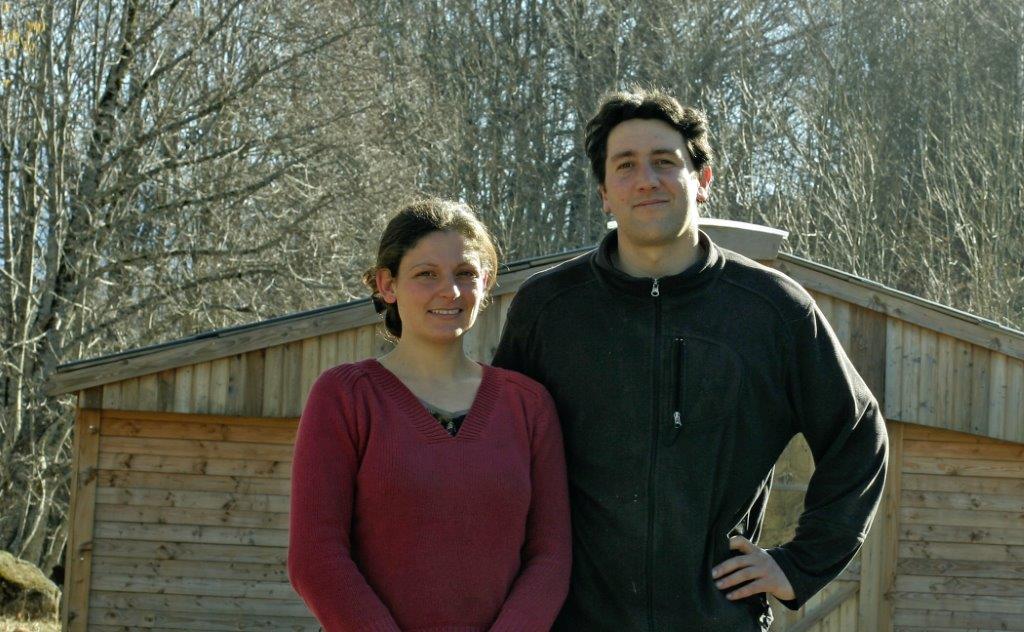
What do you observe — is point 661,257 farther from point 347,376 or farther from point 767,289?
point 347,376

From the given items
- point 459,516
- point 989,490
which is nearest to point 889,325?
point 989,490

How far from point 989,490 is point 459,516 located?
6845 millimetres

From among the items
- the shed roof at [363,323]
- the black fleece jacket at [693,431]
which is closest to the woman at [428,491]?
the black fleece jacket at [693,431]

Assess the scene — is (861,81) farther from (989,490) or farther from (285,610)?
(285,610)

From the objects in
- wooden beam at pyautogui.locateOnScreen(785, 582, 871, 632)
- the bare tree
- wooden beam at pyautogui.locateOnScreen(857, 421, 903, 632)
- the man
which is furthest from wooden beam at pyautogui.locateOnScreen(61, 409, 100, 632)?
the man

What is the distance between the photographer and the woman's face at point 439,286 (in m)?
2.72

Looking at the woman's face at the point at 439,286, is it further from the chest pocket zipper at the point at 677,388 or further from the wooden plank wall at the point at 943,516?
the wooden plank wall at the point at 943,516

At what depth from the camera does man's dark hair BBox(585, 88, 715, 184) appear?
2.91 metres

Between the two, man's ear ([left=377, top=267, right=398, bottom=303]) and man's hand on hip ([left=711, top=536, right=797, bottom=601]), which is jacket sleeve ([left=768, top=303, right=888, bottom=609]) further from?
man's ear ([left=377, top=267, right=398, bottom=303])

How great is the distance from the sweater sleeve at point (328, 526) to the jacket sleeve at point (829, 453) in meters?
0.93

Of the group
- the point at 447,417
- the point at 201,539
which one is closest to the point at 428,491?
the point at 447,417

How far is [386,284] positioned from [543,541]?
2.07 ft

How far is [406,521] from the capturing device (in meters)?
2.55

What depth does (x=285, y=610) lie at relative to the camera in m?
8.52
